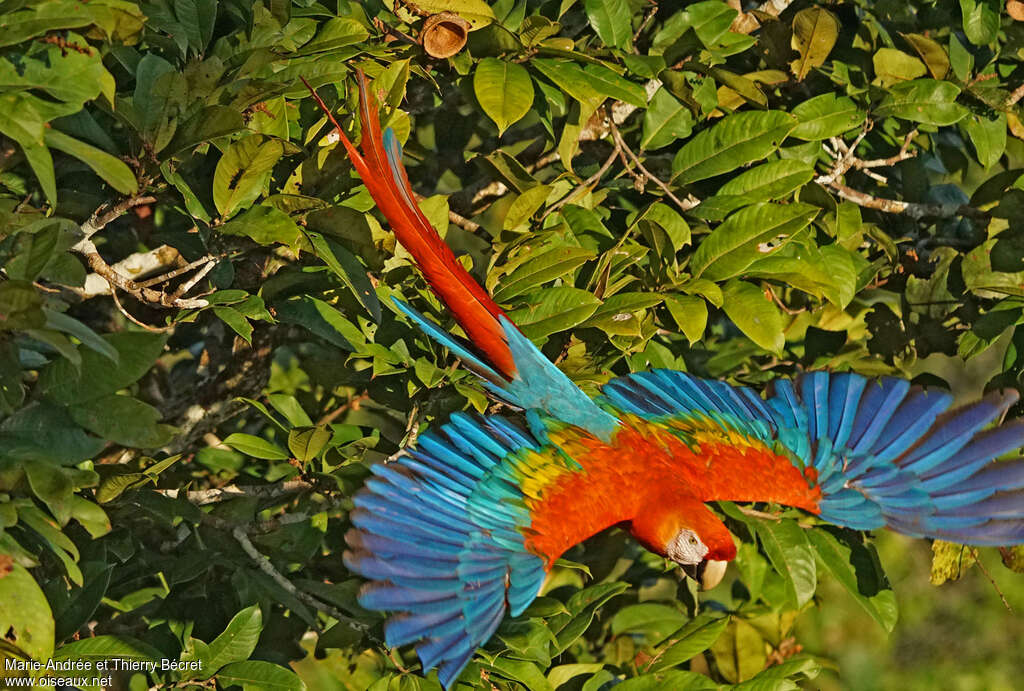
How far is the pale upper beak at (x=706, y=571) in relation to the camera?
241 cm

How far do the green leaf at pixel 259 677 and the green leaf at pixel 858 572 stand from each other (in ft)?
4.11

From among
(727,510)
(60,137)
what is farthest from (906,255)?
(60,137)

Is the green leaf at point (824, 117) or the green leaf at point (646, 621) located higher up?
the green leaf at point (824, 117)

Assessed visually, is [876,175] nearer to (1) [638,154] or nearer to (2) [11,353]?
(1) [638,154]

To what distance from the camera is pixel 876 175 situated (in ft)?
9.01

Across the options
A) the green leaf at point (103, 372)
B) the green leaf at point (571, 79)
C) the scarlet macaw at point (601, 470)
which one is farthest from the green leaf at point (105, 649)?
the green leaf at point (571, 79)

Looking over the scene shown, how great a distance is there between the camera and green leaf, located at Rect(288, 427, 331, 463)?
2223 millimetres

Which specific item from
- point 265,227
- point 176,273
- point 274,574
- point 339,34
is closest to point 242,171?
point 265,227

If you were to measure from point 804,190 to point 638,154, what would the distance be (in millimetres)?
410

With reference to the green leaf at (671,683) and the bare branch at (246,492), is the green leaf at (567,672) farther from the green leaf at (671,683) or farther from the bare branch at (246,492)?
the bare branch at (246,492)

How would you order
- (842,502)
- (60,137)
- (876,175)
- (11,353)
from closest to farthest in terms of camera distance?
(11,353) → (60,137) → (842,502) → (876,175)

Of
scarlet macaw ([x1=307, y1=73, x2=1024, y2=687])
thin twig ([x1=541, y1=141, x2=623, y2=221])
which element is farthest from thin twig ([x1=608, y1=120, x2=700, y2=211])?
scarlet macaw ([x1=307, y1=73, x2=1024, y2=687])

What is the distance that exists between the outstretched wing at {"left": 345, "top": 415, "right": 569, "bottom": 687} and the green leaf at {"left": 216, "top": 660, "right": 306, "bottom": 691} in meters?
0.33

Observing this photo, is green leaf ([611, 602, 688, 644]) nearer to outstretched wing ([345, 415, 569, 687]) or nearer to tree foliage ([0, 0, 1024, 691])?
tree foliage ([0, 0, 1024, 691])
